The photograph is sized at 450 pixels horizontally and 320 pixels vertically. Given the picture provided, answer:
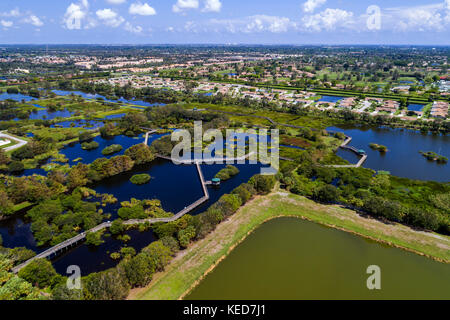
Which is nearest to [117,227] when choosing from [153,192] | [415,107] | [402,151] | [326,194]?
[153,192]

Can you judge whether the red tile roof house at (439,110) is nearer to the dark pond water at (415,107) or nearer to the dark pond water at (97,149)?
the dark pond water at (415,107)

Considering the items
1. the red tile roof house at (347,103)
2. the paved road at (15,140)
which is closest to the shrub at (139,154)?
the paved road at (15,140)

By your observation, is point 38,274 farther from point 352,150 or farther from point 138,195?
point 352,150

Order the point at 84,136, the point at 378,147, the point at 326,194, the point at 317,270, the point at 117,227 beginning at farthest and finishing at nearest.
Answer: the point at 84,136, the point at 378,147, the point at 326,194, the point at 117,227, the point at 317,270

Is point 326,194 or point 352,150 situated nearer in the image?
point 326,194

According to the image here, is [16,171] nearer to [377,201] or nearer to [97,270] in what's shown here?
[97,270]

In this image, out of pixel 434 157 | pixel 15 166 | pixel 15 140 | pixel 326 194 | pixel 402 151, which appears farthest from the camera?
pixel 15 140
